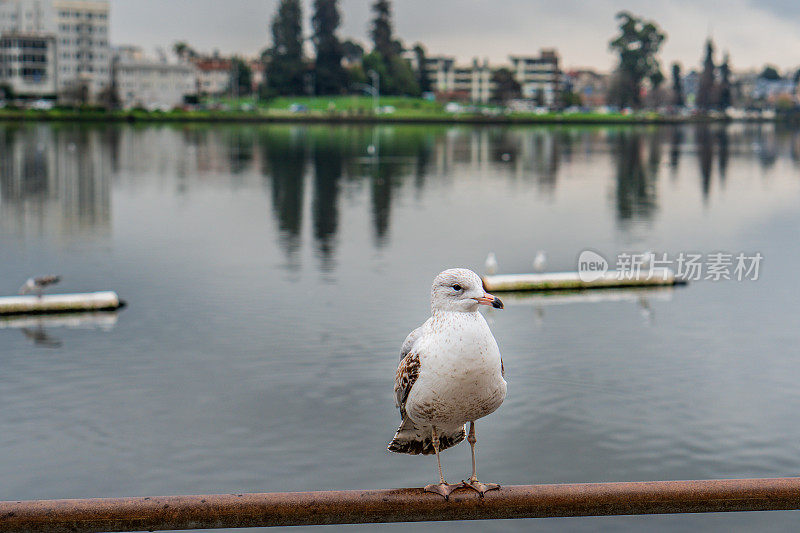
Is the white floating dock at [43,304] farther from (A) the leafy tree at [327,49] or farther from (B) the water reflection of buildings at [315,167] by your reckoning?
(A) the leafy tree at [327,49]

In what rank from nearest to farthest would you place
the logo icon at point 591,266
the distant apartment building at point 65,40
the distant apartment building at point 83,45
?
the logo icon at point 591,266, the distant apartment building at point 65,40, the distant apartment building at point 83,45

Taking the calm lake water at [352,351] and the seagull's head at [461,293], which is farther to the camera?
the calm lake water at [352,351]

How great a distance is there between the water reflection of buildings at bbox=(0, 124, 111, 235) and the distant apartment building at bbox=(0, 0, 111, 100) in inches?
2734

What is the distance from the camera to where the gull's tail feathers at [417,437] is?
6363mm

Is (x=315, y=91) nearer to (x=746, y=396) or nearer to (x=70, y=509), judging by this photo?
(x=746, y=396)

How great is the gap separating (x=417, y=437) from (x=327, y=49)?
192741mm

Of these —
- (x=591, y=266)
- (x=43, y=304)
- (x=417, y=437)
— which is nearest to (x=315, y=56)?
(x=591, y=266)

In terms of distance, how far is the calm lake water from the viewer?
57.5ft

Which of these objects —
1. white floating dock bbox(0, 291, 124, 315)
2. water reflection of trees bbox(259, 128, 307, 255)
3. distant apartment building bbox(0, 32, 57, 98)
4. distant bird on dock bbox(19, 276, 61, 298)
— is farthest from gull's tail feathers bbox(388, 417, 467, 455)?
distant apartment building bbox(0, 32, 57, 98)

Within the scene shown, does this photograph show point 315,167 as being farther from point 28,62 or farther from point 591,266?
point 28,62

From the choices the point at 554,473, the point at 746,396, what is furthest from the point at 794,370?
the point at 554,473

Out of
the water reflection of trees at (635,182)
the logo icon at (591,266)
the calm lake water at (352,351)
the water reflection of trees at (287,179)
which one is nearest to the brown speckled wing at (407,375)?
the calm lake water at (352,351)

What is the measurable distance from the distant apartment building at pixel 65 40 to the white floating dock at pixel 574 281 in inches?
6652

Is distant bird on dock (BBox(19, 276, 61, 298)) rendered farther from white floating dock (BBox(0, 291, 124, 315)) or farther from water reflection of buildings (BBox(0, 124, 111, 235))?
water reflection of buildings (BBox(0, 124, 111, 235))
